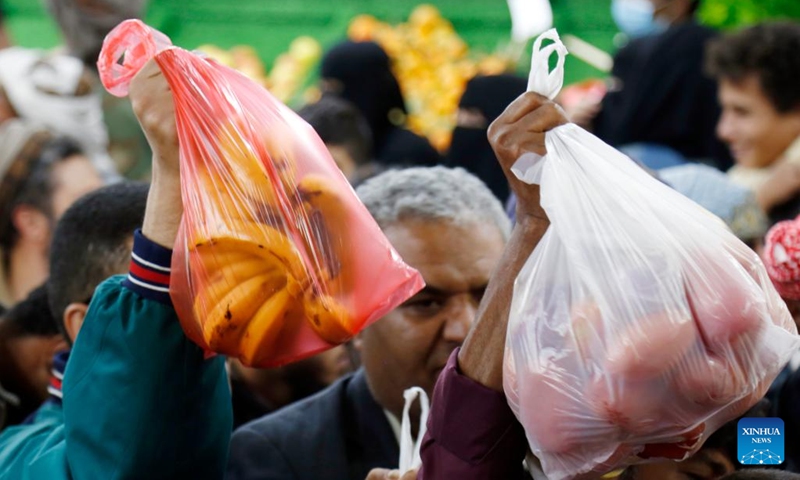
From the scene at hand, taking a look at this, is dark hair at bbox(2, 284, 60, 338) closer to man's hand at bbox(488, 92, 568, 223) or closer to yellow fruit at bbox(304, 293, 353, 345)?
yellow fruit at bbox(304, 293, 353, 345)

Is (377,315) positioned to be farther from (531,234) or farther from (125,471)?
(125,471)

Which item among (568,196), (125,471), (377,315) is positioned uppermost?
(568,196)

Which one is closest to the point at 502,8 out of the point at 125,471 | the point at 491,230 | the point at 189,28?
the point at 189,28

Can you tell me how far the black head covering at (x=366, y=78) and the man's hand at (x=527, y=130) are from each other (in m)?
4.21

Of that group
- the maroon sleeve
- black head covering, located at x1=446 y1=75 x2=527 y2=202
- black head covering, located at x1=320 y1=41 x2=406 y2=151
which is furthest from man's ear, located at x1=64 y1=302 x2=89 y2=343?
black head covering, located at x1=320 y1=41 x2=406 y2=151

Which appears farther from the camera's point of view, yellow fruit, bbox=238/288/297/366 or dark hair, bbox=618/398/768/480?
dark hair, bbox=618/398/768/480

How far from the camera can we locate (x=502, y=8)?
7.70m

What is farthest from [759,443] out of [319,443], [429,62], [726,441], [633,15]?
[429,62]

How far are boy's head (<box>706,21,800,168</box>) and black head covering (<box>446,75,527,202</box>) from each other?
3.43 ft

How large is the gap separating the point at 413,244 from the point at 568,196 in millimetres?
970

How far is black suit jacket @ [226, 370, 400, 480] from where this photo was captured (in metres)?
2.75

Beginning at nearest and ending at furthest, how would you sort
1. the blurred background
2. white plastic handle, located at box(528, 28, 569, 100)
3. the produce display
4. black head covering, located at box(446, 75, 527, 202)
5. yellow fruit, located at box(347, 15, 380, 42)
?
white plastic handle, located at box(528, 28, 569, 100) < black head covering, located at box(446, 75, 527, 202) < the produce display < the blurred background < yellow fruit, located at box(347, 15, 380, 42)

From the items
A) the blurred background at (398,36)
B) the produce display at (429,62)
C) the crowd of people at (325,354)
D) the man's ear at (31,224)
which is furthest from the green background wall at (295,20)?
the man's ear at (31,224)

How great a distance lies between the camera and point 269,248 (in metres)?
1.96
